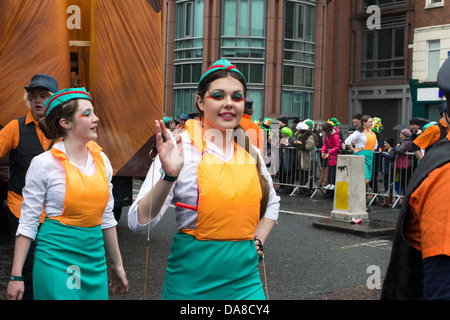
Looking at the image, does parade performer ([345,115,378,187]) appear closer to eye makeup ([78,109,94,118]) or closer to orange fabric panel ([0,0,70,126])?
orange fabric panel ([0,0,70,126])

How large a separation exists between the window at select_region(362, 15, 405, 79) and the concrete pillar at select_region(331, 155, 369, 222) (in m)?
24.4

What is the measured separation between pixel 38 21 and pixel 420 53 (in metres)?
27.5

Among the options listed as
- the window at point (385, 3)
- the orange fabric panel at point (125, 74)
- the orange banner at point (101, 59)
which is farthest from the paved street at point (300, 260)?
the window at point (385, 3)

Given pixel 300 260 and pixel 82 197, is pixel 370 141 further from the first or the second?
pixel 82 197

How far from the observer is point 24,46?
6.25m

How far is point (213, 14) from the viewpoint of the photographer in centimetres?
2911

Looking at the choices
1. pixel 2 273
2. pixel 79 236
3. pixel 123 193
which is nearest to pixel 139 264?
pixel 123 193

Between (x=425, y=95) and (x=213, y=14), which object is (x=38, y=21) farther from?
(x=425, y=95)

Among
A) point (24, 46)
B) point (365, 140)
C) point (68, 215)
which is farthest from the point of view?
point (365, 140)

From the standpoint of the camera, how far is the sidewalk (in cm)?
865

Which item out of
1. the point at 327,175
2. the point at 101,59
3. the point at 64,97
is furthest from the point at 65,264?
the point at 327,175

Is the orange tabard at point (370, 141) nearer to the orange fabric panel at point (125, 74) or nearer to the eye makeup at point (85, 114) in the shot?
the orange fabric panel at point (125, 74)

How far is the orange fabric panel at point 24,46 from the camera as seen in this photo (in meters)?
6.17

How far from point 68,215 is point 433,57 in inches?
1168
